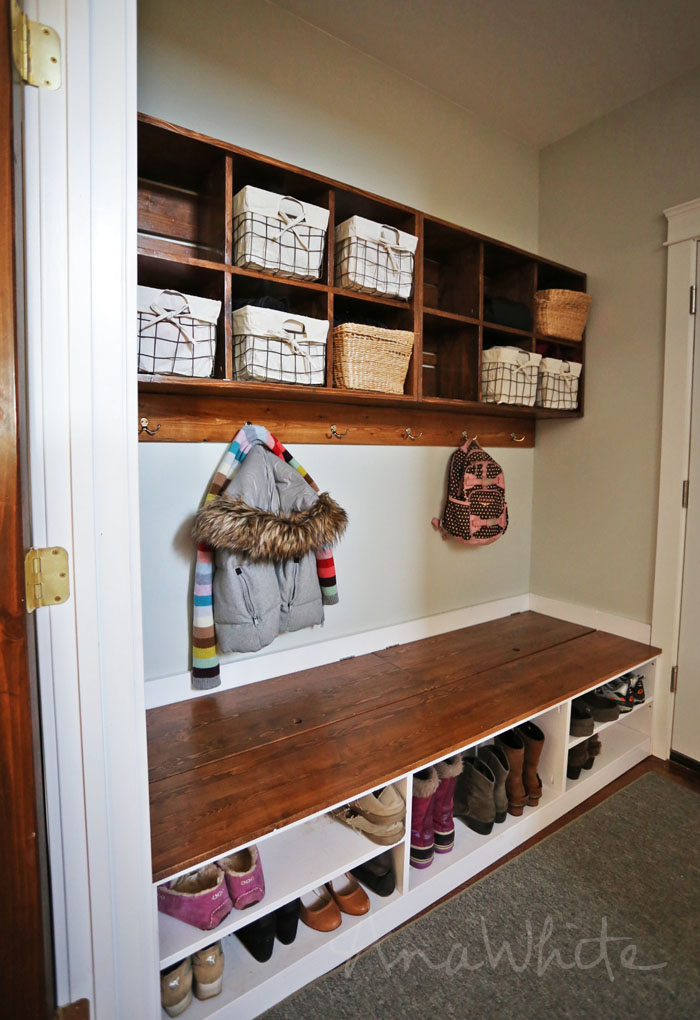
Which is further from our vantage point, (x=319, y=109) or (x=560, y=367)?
(x=560, y=367)

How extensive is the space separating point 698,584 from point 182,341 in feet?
6.98

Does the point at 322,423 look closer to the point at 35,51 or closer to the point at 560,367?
the point at 560,367

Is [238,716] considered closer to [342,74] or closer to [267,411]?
[267,411]

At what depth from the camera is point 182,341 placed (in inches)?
57.1

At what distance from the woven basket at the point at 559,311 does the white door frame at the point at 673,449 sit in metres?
0.33

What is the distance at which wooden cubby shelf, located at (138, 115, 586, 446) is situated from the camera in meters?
1.51

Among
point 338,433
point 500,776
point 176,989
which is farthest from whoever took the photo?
point 338,433

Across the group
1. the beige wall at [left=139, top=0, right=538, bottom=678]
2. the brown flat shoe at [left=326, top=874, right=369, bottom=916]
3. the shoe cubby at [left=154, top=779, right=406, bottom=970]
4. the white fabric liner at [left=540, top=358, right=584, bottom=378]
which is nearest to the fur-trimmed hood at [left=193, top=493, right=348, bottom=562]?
the beige wall at [left=139, top=0, right=538, bottom=678]

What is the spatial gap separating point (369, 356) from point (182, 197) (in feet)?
2.41

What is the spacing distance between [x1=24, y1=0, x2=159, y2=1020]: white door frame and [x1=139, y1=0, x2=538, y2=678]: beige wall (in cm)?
77

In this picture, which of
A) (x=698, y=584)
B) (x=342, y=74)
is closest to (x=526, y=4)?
(x=342, y=74)

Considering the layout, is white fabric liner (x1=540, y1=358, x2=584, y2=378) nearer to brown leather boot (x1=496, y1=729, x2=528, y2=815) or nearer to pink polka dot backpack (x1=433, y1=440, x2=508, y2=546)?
pink polka dot backpack (x1=433, y1=440, x2=508, y2=546)

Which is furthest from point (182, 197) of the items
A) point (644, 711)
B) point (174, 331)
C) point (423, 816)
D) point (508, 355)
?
point (644, 711)

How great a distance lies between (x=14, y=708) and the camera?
0.80m
